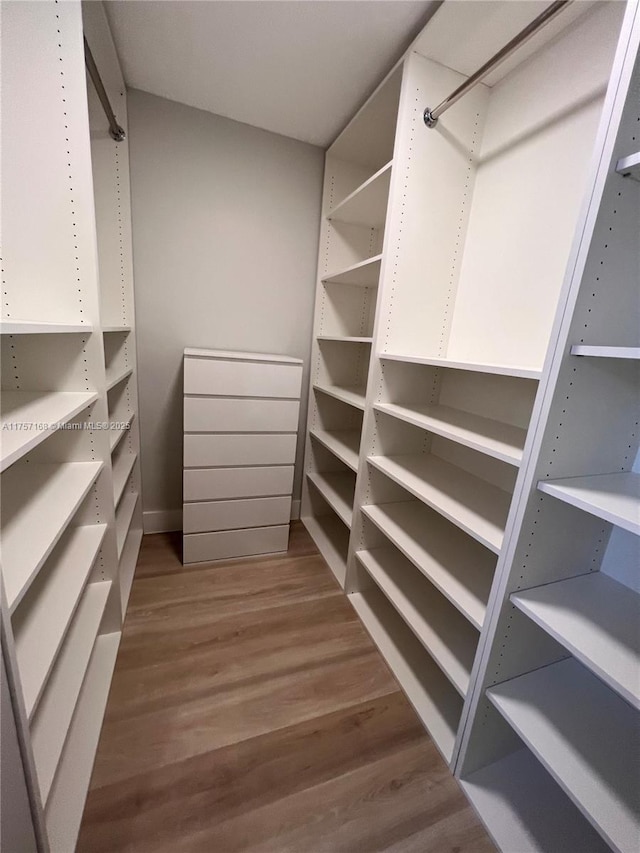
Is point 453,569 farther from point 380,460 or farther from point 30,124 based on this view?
point 30,124

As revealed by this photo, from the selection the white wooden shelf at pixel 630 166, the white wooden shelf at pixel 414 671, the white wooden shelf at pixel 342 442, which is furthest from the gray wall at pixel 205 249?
the white wooden shelf at pixel 630 166

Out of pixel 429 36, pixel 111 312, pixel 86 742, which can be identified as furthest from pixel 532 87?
pixel 86 742

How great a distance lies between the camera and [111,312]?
1.64 meters

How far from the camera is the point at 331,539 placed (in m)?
2.23

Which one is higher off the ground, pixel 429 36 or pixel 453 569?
pixel 429 36

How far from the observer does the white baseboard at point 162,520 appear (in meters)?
2.17

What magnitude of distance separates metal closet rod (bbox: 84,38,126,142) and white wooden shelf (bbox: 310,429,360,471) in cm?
174

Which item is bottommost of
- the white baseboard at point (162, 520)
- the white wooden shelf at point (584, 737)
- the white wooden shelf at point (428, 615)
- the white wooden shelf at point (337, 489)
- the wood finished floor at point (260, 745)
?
the wood finished floor at point (260, 745)

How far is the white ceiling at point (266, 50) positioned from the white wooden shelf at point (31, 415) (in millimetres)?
1383

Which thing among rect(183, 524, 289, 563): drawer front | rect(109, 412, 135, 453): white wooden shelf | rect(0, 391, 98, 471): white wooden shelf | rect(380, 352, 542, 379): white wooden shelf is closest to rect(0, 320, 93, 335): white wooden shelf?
rect(0, 391, 98, 471): white wooden shelf

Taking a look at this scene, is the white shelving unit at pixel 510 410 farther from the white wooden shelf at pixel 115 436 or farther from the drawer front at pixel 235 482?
the white wooden shelf at pixel 115 436

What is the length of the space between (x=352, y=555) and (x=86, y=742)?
1.17 m

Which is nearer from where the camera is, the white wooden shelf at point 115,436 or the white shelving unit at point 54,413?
the white shelving unit at point 54,413

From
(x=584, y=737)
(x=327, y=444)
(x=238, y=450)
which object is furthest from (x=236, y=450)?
(x=584, y=737)
